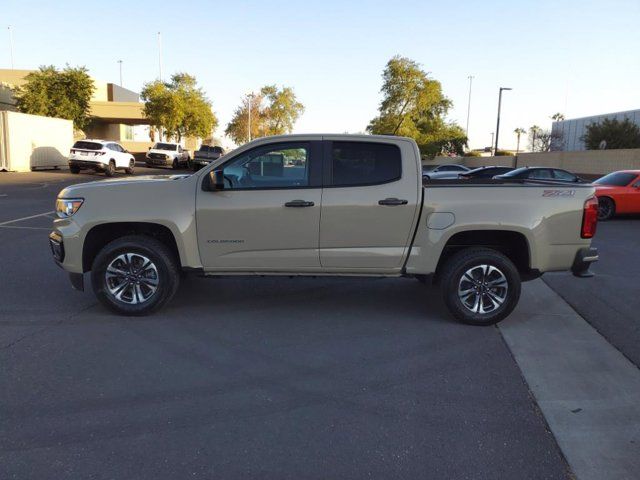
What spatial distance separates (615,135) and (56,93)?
1856 inches

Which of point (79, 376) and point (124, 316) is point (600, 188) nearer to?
point (124, 316)

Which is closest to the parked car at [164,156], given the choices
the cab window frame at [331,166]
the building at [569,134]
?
the cab window frame at [331,166]

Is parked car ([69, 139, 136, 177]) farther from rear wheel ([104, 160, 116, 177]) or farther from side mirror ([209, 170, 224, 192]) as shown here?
side mirror ([209, 170, 224, 192])

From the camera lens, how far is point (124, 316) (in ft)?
18.6

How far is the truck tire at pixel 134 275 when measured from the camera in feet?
18.3

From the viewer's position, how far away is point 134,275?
5.66m

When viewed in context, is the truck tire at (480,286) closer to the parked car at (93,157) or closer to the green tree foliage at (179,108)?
the parked car at (93,157)

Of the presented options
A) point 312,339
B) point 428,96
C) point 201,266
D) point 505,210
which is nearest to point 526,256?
point 505,210

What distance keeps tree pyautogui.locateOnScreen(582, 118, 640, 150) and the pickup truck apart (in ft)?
158

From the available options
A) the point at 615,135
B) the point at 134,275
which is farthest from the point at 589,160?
the point at 134,275

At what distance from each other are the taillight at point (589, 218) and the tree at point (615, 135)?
47.6 meters

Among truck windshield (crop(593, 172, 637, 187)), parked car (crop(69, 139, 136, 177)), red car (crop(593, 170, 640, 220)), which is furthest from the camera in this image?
parked car (crop(69, 139, 136, 177))

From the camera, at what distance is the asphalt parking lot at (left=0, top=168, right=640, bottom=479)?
3.15 metres

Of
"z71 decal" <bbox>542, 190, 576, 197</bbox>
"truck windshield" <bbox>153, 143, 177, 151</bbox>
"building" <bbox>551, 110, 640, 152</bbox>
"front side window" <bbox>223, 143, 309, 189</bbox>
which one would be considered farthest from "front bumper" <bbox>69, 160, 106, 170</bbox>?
"building" <bbox>551, 110, 640, 152</bbox>
